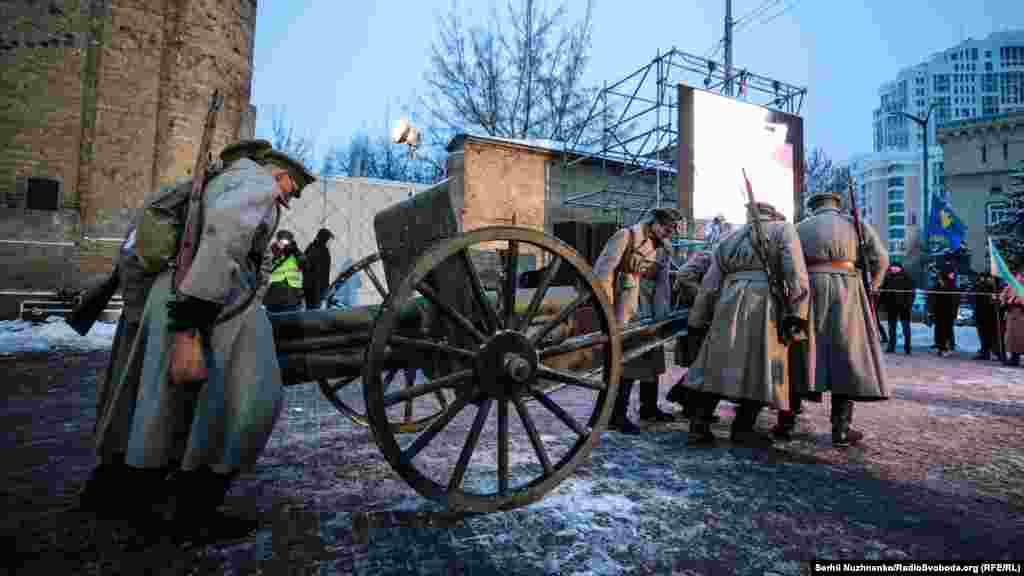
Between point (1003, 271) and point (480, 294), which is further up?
point (1003, 271)

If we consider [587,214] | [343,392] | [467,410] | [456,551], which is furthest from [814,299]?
[587,214]

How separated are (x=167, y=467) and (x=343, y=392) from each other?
3.50m

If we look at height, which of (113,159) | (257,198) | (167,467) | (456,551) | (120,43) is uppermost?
(120,43)

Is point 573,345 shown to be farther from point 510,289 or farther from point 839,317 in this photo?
point 839,317

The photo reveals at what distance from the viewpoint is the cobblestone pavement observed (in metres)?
1.90

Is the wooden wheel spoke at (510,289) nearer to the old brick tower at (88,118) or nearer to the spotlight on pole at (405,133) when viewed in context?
the old brick tower at (88,118)

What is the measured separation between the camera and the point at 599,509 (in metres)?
2.40

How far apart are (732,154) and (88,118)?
13.7 m

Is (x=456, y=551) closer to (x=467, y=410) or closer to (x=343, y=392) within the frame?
(x=467, y=410)

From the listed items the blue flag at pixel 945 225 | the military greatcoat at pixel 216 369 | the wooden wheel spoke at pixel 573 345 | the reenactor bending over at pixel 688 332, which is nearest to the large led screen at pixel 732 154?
the blue flag at pixel 945 225

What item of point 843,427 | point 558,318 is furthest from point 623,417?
point 558,318

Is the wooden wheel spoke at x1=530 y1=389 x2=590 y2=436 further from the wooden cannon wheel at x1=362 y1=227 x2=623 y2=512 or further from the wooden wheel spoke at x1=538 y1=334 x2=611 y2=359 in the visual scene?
the wooden wheel spoke at x1=538 y1=334 x2=611 y2=359

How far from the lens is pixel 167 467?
194 cm

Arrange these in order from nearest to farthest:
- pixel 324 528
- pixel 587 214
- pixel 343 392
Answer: pixel 324 528 → pixel 343 392 → pixel 587 214
